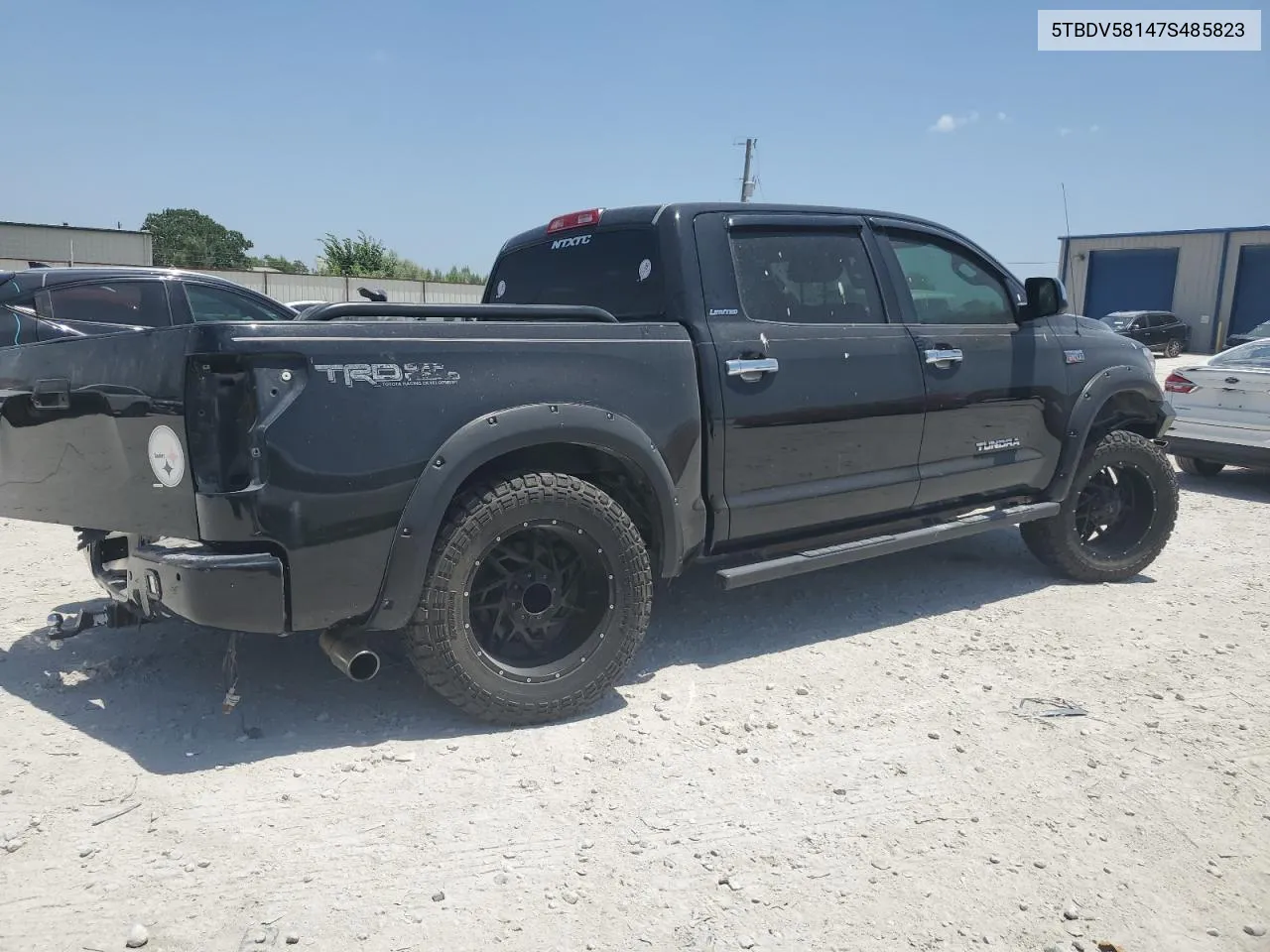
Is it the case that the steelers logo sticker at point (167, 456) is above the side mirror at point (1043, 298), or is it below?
below

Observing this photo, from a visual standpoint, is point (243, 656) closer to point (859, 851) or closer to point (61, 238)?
point (859, 851)

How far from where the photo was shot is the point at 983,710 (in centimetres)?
364

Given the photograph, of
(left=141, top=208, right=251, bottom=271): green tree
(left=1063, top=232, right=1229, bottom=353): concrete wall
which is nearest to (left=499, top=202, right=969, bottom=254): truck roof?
(left=1063, top=232, right=1229, bottom=353): concrete wall

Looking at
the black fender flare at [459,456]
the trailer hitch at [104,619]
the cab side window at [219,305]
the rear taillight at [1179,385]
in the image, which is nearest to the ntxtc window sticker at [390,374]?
the black fender flare at [459,456]

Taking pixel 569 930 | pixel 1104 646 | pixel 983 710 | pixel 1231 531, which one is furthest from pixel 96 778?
pixel 1231 531

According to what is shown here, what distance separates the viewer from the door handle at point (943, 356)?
4.44 m

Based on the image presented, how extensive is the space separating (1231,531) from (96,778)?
706cm

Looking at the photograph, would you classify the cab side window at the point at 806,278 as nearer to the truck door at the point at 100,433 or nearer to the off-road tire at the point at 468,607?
the off-road tire at the point at 468,607

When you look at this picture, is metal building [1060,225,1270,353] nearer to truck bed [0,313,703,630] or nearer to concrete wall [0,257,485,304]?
concrete wall [0,257,485,304]

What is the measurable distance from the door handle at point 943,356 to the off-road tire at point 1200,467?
5.75m

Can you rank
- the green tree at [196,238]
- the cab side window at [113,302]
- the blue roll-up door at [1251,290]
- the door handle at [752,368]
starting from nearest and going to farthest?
1. the door handle at [752,368]
2. the cab side window at [113,302]
3. the blue roll-up door at [1251,290]
4. the green tree at [196,238]

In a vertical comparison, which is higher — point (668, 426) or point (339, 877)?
point (668, 426)

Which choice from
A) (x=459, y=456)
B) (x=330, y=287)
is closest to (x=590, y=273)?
(x=459, y=456)

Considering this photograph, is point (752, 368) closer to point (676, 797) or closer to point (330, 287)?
point (676, 797)
